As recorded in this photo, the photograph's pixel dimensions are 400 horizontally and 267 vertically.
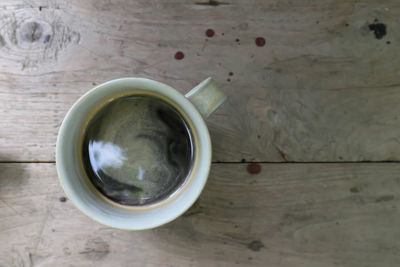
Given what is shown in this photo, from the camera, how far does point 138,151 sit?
0.47m

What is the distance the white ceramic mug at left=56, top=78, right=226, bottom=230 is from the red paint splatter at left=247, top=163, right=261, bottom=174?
0.36ft

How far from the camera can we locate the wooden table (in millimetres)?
500

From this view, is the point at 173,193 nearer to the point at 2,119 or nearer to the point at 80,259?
the point at 80,259

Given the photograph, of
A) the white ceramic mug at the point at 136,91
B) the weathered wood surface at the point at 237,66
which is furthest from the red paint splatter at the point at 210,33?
the white ceramic mug at the point at 136,91

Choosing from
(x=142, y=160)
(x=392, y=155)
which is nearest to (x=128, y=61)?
(x=142, y=160)

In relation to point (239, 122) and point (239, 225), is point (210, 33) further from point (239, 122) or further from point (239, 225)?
point (239, 225)

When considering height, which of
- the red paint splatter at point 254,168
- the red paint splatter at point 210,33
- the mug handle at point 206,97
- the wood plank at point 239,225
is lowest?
the wood plank at point 239,225

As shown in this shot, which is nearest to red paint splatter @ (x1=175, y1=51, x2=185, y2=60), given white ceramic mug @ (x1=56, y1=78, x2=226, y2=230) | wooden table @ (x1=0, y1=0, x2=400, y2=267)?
wooden table @ (x1=0, y1=0, x2=400, y2=267)

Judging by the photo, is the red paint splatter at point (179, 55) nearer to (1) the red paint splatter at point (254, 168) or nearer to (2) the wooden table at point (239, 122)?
(2) the wooden table at point (239, 122)

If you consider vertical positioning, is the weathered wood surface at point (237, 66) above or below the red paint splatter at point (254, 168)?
above

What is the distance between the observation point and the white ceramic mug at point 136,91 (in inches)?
15.8

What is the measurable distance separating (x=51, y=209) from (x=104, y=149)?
132mm

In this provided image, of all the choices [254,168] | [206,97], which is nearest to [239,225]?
[254,168]

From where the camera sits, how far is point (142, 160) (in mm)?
471
